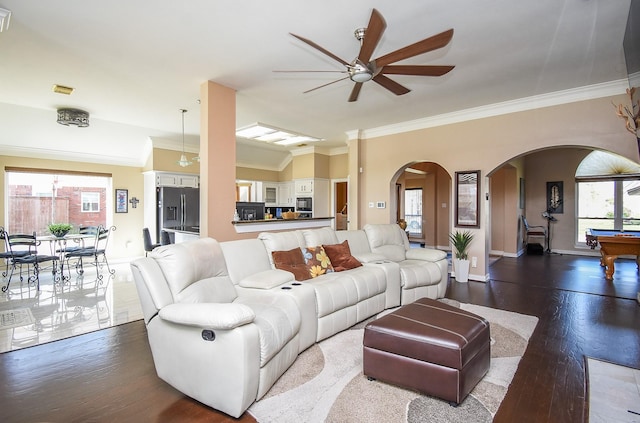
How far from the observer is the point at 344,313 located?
314 centimetres

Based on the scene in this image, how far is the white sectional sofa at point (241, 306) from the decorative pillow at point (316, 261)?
11 cm

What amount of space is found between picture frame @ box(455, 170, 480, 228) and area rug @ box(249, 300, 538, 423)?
117 inches

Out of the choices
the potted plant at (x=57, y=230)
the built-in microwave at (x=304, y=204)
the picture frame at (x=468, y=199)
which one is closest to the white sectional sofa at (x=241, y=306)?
the picture frame at (x=468, y=199)

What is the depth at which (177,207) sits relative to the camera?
748cm

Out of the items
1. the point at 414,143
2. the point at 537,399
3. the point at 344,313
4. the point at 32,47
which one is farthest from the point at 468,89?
the point at 32,47

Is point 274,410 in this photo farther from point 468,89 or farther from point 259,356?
point 468,89

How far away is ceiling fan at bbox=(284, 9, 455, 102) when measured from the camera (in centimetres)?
234

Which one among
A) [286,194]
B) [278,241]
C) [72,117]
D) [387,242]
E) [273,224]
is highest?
[72,117]

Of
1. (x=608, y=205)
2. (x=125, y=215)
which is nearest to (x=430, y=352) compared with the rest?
(x=125, y=215)

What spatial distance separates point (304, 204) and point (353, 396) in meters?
6.93

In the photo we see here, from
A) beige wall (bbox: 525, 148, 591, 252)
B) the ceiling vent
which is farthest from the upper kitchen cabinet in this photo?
beige wall (bbox: 525, 148, 591, 252)

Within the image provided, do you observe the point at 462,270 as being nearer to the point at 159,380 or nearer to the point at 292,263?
the point at 292,263

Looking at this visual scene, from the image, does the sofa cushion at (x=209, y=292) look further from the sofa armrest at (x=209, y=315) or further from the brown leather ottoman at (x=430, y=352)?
the brown leather ottoman at (x=430, y=352)

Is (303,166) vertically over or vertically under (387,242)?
over
